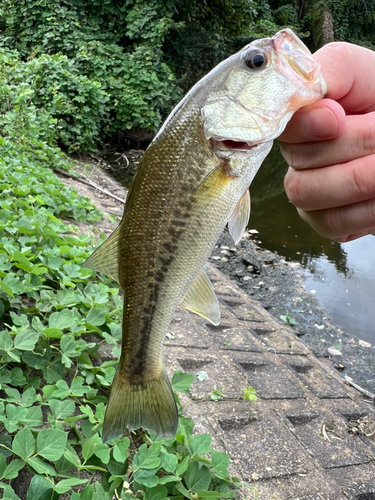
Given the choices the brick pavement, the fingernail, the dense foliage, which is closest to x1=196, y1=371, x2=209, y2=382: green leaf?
the brick pavement

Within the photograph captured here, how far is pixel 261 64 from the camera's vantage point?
1.45m

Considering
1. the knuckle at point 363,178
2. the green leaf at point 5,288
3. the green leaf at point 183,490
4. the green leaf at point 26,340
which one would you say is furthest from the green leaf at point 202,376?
the knuckle at point 363,178

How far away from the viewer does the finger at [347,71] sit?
1428 millimetres

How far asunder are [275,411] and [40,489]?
2087 millimetres

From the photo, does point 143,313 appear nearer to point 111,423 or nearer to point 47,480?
point 111,423

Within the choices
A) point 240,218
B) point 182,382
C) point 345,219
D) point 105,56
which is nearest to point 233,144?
point 240,218

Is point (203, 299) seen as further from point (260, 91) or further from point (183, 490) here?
point (183, 490)

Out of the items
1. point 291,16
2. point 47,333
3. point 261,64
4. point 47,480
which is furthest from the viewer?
point 291,16

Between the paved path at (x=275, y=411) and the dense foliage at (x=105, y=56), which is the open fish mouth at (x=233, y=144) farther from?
the dense foliage at (x=105, y=56)

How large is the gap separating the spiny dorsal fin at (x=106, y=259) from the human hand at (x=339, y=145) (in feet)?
2.41

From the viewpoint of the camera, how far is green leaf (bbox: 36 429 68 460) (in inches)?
63.5

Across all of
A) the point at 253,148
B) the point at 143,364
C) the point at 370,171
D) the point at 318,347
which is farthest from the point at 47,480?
the point at 318,347

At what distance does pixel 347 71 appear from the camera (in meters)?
1.44

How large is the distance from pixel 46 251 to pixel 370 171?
2.06m
